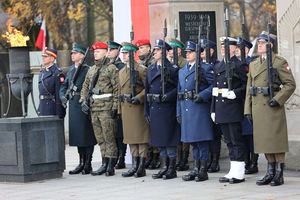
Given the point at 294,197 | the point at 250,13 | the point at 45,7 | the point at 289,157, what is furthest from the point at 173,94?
the point at 250,13

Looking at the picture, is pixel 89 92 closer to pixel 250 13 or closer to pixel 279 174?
pixel 279 174

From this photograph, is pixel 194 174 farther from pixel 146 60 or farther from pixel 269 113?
pixel 146 60

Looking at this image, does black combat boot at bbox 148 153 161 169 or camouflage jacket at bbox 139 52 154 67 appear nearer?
camouflage jacket at bbox 139 52 154 67

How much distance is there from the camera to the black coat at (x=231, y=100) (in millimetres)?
12812

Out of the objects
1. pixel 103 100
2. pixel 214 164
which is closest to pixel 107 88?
pixel 103 100

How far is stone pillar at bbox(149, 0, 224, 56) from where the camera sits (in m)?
15.8

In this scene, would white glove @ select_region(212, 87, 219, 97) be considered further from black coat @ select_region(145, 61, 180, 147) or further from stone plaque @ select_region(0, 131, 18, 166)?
stone plaque @ select_region(0, 131, 18, 166)

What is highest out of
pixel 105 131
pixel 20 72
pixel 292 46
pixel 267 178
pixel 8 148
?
pixel 292 46

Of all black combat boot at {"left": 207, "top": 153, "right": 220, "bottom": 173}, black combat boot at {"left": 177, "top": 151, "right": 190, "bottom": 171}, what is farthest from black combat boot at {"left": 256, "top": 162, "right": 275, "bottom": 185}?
black combat boot at {"left": 177, "top": 151, "right": 190, "bottom": 171}

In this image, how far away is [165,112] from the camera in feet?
45.2

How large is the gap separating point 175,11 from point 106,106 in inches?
89.9

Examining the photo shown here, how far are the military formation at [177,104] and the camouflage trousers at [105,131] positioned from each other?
1 cm

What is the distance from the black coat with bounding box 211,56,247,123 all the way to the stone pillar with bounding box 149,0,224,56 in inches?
114

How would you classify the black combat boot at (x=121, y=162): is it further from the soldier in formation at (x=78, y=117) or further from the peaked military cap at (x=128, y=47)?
the peaked military cap at (x=128, y=47)
